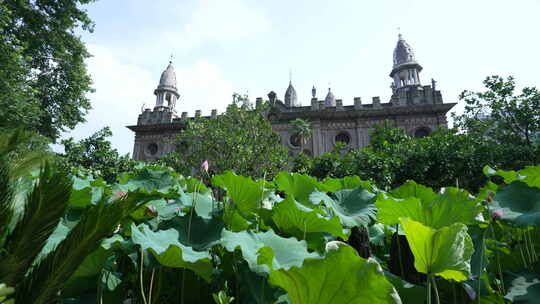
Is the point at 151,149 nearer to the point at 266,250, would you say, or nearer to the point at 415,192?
the point at 415,192

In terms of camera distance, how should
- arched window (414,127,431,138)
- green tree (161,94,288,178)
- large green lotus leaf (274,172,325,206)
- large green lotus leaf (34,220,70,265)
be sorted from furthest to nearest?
arched window (414,127,431,138) < green tree (161,94,288,178) < large green lotus leaf (274,172,325,206) < large green lotus leaf (34,220,70,265)

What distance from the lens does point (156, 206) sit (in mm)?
1235

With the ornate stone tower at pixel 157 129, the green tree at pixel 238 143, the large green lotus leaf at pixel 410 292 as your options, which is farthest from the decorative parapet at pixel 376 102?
the large green lotus leaf at pixel 410 292

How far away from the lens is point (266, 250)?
0.69 metres

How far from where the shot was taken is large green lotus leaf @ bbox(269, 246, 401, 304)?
0.61 meters

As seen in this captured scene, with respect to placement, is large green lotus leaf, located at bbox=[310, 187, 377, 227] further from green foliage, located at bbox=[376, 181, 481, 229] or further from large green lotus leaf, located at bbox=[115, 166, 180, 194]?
large green lotus leaf, located at bbox=[115, 166, 180, 194]

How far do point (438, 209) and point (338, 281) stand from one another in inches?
22.2

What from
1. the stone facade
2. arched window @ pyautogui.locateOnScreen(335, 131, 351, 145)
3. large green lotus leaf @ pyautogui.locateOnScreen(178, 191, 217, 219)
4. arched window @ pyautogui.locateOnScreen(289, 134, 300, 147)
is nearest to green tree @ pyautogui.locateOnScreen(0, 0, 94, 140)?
the stone facade

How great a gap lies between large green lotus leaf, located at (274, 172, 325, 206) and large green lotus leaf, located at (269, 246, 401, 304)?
0.78 m

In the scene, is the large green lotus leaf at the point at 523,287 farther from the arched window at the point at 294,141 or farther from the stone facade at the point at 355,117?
the arched window at the point at 294,141

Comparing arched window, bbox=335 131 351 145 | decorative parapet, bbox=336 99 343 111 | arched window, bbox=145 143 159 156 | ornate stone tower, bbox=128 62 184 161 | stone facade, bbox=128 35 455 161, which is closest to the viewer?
stone facade, bbox=128 35 455 161

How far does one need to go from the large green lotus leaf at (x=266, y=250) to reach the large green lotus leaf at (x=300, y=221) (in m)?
0.13

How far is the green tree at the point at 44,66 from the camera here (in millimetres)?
10086

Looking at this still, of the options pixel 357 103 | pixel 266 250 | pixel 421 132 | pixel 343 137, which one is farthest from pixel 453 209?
pixel 421 132
